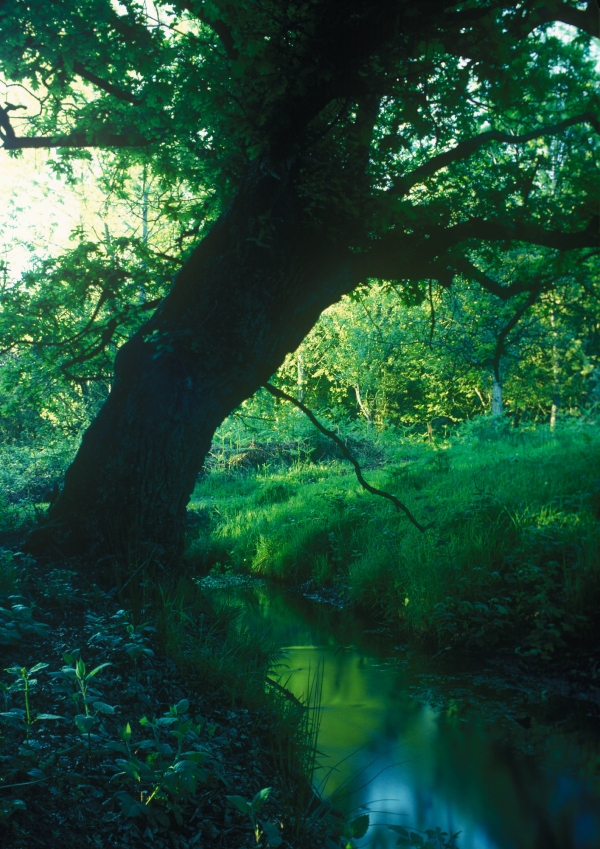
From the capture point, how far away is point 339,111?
3867 mm

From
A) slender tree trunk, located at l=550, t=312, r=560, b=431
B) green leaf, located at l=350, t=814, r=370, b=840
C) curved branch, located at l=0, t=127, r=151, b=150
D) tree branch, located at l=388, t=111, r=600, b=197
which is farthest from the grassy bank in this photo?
curved branch, located at l=0, t=127, r=151, b=150

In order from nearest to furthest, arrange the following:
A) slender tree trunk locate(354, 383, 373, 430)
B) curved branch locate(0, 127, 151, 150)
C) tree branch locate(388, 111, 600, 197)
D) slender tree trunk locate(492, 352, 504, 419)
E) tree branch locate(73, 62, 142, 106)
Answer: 1. tree branch locate(388, 111, 600, 197)
2. slender tree trunk locate(492, 352, 504, 419)
3. tree branch locate(73, 62, 142, 106)
4. curved branch locate(0, 127, 151, 150)
5. slender tree trunk locate(354, 383, 373, 430)

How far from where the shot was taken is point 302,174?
12.7 ft

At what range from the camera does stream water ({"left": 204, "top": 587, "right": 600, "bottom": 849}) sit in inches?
113

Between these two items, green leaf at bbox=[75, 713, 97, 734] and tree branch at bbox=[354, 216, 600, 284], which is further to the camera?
tree branch at bbox=[354, 216, 600, 284]

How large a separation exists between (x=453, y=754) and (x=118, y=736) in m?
2.08

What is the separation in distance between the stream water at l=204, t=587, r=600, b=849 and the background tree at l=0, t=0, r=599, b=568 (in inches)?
66.5

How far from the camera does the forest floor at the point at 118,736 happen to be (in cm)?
175

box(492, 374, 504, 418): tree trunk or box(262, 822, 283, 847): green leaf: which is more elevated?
box(492, 374, 504, 418): tree trunk

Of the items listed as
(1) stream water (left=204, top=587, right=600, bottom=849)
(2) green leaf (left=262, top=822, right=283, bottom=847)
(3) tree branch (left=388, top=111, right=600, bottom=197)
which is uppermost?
(3) tree branch (left=388, top=111, right=600, bottom=197)

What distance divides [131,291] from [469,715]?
4.13 metres

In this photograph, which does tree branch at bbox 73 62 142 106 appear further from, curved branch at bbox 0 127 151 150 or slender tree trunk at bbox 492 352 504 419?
slender tree trunk at bbox 492 352 504 419

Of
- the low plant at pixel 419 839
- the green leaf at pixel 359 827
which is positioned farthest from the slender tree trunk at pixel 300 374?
the green leaf at pixel 359 827

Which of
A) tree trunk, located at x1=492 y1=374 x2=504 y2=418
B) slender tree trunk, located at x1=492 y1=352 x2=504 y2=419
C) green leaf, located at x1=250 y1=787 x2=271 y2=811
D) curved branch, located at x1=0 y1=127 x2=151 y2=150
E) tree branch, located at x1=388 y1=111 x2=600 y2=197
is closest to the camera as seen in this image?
green leaf, located at x1=250 y1=787 x2=271 y2=811
